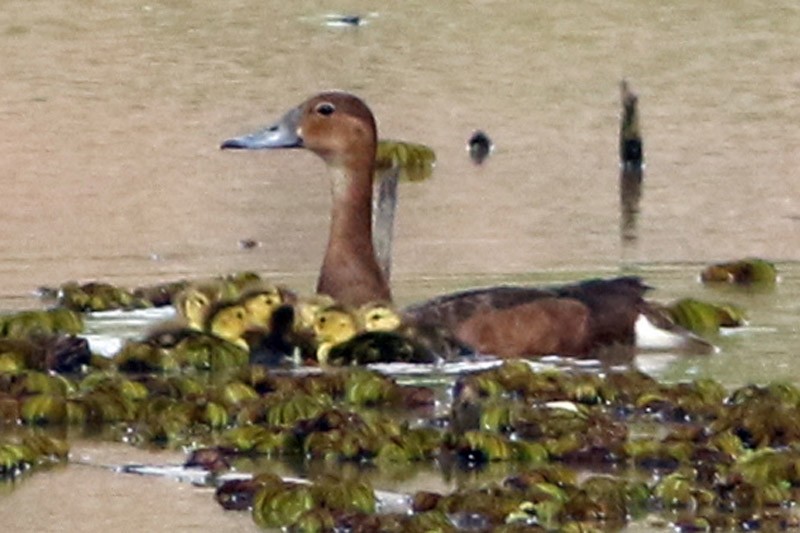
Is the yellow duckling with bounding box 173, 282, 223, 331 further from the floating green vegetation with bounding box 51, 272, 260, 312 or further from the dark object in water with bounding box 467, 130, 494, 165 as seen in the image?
the dark object in water with bounding box 467, 130, 494, 165

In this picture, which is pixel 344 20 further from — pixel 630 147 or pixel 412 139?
pixel 630 147

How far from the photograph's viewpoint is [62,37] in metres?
22.0

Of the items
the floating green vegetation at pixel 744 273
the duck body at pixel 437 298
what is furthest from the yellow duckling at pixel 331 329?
the floating green vegetation at pixel 744 273

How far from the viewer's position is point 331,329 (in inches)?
424

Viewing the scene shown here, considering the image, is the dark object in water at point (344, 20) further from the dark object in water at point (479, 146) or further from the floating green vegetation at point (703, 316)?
the floating green vegetation at point (703, 316)

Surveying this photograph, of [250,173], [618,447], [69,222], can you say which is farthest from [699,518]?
[250,173]

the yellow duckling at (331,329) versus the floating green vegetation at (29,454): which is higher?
the yellow duckling at (331,329)

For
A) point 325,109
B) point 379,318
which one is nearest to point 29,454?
point 379,318

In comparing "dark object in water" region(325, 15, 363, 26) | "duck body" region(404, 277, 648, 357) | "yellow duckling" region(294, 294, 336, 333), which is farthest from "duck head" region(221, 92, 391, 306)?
"dark object in water" region(325, 15, 363, 26)

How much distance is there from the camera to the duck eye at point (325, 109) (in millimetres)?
12172

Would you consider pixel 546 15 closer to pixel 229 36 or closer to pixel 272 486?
pixel 229 36

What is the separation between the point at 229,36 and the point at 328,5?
213cm

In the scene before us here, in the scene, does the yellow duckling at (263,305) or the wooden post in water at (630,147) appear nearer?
the yellow duckling at (263,305)

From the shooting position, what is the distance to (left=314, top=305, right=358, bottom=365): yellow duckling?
1070 cm
